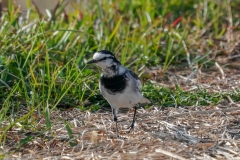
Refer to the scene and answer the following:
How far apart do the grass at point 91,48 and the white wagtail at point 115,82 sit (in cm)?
29

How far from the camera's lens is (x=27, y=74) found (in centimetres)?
584

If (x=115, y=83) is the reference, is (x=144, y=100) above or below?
below

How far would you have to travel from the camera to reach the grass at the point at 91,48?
551 cm

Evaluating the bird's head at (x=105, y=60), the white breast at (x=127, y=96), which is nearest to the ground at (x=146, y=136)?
the white breast at (x=127, y=96)

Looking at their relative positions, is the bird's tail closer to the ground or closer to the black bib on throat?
the ground

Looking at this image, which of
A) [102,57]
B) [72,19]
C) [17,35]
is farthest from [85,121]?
[72,19]

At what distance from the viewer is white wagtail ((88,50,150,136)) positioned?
5027 millimetres

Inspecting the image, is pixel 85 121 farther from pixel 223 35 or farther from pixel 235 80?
pixel 223 35

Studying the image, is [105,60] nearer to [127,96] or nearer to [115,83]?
[115,83]

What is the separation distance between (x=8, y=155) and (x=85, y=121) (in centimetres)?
122

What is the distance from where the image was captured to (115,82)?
16.6 feet

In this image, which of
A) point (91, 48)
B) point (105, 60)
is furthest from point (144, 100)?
point (91, 48)

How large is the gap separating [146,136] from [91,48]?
2.47m

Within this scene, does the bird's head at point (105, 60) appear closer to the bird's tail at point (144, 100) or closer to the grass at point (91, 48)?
the grass at point (91, 48)
